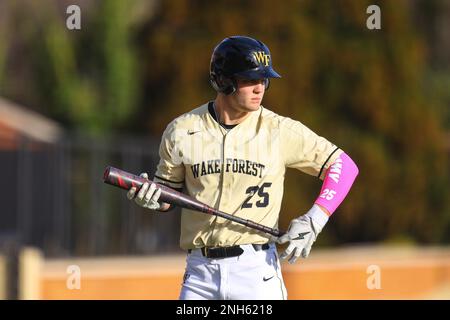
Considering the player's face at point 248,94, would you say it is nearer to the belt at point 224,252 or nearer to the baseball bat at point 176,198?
the baseball bat at point 176,198

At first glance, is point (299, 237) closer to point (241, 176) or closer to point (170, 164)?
point (241, 176)

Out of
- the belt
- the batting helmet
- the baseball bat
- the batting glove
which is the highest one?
the batting helmet

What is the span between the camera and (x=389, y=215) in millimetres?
24266

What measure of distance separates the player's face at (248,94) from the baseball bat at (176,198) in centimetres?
61

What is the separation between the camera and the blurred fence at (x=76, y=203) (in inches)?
733

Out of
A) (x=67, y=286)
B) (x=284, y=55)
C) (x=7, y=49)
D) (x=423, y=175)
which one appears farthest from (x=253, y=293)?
(x=7, y=49)

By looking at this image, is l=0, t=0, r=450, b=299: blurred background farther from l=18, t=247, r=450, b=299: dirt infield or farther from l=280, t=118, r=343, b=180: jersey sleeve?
l=280, t=118, r=343, b=180: jersey sleeve

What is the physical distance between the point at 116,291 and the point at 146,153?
247 inches

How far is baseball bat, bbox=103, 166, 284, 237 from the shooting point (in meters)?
6.55

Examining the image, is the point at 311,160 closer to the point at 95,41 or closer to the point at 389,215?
the point at 389,215

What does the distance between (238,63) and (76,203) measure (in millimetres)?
13883
